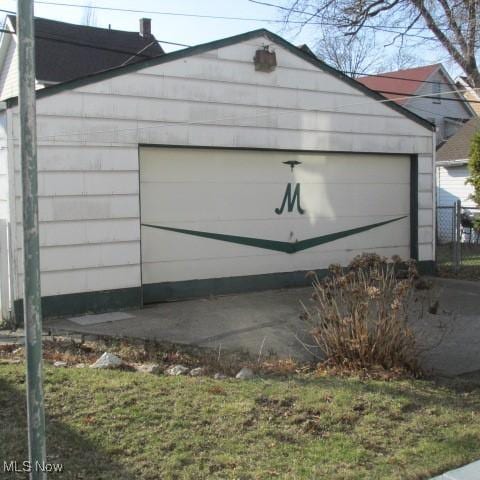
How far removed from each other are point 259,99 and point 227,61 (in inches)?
32.3

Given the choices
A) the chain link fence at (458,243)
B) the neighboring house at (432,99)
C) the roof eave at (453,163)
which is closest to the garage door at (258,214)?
the chain link fence at (458,243)

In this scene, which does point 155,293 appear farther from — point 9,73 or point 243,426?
point 9,73

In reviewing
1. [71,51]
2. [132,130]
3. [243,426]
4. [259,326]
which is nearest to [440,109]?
[71,51]

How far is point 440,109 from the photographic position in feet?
119

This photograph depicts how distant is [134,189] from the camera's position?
9.45 m

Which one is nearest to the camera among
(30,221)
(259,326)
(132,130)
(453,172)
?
(30,221)

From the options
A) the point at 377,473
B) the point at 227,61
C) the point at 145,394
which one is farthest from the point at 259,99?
the point at 377,473

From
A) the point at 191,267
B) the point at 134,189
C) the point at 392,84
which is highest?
the point at 392,84

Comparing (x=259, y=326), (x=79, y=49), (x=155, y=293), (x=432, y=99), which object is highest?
(x=432, y=99)

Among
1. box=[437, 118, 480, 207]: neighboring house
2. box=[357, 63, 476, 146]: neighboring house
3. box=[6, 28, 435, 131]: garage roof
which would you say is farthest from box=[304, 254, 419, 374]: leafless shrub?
box=[357, 63, 476, 146]: neighboring house

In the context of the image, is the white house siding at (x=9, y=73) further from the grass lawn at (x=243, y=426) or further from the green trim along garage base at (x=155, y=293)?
the grass lawn at (x=243, y=426)

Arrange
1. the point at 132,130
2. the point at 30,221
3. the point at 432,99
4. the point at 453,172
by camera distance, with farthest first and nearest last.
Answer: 1. the point at 432,99
2. the point at 453,172
3. the point at 132,130
4. the point at 30,221

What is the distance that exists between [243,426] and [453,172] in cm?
2243

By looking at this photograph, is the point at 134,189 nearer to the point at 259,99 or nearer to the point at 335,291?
the point at 259,99
